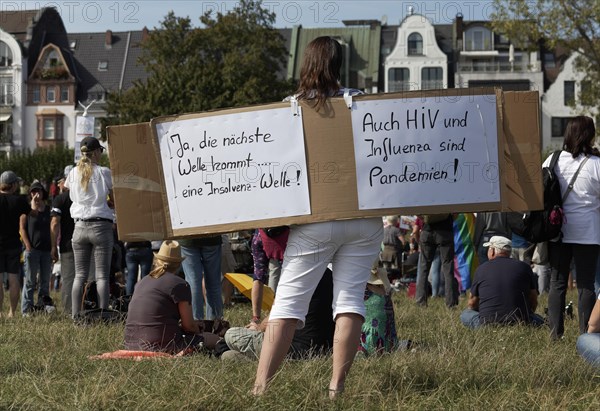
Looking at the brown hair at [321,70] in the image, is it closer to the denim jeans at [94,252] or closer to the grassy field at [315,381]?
the grassy field at [315,381]

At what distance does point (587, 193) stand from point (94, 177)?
15.6ft

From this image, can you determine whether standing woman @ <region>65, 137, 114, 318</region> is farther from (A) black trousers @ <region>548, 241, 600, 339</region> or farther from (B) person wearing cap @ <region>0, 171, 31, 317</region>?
(A) black trousers @ <region>548, 241, 600, 339</region>

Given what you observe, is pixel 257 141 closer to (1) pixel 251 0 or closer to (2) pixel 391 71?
(1) pixel 251 0

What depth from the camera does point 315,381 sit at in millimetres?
6266

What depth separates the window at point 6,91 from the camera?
87.9 metres

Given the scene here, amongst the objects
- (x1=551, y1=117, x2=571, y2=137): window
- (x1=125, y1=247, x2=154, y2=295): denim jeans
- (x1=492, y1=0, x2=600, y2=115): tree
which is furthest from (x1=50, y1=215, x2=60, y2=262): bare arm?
(x1=551, y1=117, x2=571, y2=137): window

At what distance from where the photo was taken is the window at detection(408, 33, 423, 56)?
8244cm

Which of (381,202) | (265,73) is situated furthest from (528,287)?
(265,73)

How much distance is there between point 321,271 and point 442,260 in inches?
351

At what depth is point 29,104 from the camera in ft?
290

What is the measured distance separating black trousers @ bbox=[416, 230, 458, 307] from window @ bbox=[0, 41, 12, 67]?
76.8 metres

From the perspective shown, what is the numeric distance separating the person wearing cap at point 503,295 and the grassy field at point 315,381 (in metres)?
1.86

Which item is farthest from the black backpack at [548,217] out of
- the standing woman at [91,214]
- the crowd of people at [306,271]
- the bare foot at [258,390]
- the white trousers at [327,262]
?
the standing woman at [91,214]

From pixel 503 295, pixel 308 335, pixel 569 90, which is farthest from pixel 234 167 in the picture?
pixel 569 90
